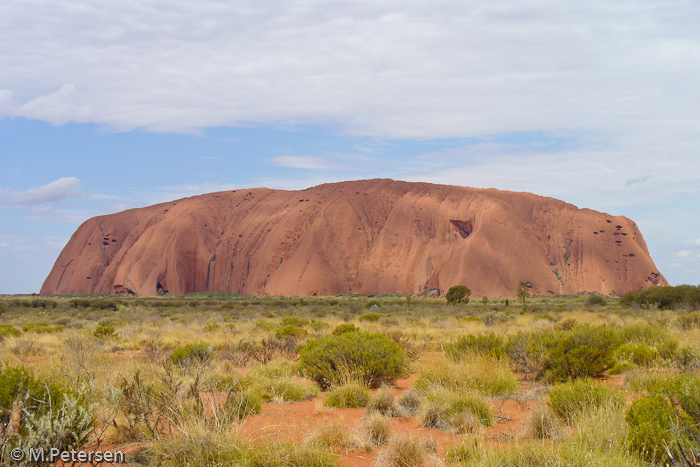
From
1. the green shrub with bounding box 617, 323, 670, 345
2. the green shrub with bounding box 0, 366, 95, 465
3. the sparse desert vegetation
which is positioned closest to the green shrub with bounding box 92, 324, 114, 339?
the sparse desert vegetation

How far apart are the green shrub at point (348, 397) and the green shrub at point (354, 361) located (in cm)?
81

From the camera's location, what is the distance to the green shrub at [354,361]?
980 cm

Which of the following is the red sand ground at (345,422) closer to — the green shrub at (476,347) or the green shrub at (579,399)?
the green shrub at (579,399)

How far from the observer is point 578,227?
275ft

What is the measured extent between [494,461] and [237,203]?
98990mm

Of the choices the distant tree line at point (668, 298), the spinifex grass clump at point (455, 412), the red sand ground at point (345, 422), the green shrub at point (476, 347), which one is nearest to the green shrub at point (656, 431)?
the red sand ground at point (345, 422)

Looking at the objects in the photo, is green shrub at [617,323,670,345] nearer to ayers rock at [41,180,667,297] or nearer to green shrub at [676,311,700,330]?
green shrub at [676,311,700,330]

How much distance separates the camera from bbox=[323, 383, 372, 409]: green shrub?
829 cm

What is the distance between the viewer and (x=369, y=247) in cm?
8288

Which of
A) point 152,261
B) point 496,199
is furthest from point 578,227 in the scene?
point 152,261

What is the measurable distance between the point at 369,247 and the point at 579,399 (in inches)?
3005

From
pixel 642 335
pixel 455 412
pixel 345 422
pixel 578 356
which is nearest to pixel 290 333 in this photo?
pixel 578 356

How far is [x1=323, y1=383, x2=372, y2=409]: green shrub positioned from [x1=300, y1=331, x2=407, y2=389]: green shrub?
32.0 inches

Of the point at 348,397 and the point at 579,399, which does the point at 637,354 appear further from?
the point at 348,397
